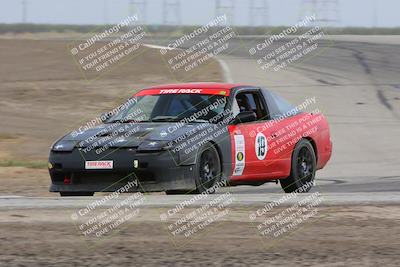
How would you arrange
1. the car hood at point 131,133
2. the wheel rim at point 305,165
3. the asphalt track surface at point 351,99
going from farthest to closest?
the asphalt track surface at point 351,99
the wheel rim at point 305,165
the car hood at point 131,133

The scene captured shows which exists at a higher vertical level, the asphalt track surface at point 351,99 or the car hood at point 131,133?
the car hood at point 131,133

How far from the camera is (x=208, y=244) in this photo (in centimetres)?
766

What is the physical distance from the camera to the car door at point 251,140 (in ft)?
39.6

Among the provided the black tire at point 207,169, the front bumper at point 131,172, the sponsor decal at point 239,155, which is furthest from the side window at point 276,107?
the front bumper at point 131,172

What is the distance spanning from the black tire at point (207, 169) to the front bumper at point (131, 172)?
13cm

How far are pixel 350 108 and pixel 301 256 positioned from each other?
60.6ft

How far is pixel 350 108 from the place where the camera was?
998 inches

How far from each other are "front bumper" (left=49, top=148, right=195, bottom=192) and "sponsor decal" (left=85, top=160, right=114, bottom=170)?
33 millimetres

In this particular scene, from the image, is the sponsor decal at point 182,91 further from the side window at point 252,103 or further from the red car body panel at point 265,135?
the side window at point 252,103

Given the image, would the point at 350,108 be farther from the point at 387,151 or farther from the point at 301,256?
the point at 301,256

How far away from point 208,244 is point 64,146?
417cm

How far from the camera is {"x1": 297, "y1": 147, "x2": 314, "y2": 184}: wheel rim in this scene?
1315 centimetres

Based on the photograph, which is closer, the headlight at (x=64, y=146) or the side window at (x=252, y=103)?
the headlight at (x=64, y=146)

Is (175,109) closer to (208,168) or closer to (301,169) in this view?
(208,168)
